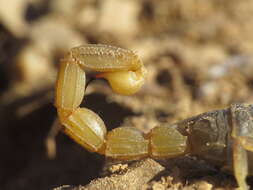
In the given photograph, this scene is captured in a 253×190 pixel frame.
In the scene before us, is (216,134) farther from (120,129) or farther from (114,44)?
(114,44)

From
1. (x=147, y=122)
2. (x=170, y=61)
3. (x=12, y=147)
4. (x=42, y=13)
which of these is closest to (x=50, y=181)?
(x=147, y=122)

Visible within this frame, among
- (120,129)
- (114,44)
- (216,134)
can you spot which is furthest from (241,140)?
(114,44)

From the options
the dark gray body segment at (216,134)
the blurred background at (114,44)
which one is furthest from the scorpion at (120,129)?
the blurred background at (114,44)

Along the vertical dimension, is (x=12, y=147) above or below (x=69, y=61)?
below

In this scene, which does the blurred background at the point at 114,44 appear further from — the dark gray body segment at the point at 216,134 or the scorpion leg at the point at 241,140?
the scorpion leg at the point at 241,140

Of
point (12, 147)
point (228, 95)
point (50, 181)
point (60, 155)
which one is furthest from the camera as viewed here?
point (12, 147)

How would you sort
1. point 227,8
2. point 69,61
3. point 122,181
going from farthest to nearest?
point 227,8, point 69,61, point 122,181

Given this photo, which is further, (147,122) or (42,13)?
(42,13)

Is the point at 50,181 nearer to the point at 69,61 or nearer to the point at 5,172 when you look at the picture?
the point at 5,172
